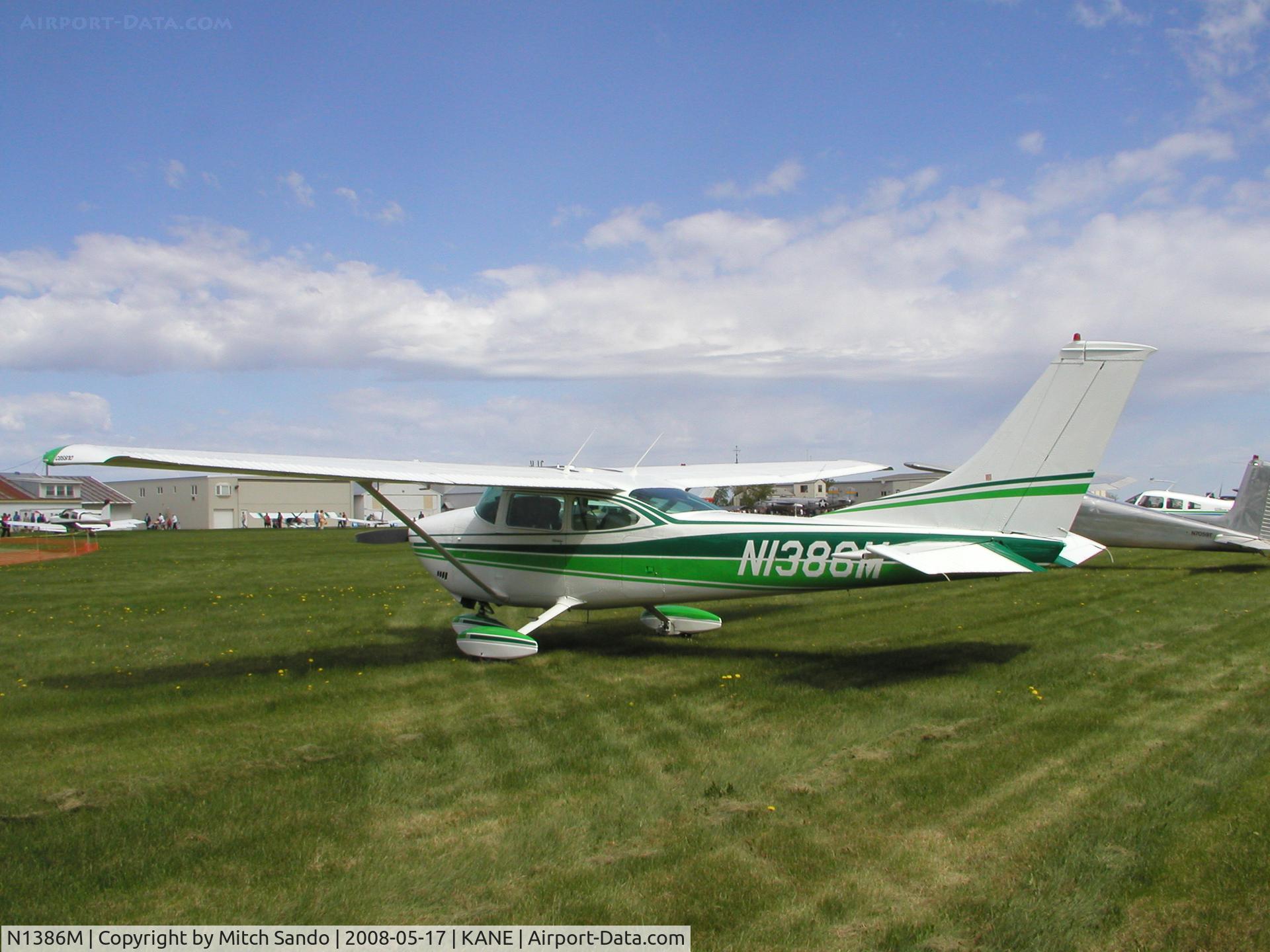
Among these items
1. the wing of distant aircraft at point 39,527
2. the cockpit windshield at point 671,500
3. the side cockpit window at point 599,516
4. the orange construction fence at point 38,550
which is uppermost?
the cockpit windshield at point 671,500

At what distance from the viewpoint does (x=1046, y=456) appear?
24.0ft

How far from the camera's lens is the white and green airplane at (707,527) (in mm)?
7105

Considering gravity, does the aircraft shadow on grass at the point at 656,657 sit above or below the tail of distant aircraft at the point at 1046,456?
below

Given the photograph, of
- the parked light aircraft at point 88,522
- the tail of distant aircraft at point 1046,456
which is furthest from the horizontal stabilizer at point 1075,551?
the parked light aircraft at point 88,522

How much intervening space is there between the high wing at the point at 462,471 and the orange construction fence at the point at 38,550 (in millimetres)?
20857

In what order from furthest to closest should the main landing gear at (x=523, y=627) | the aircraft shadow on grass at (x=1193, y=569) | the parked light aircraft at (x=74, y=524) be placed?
the parked light aircraft at (x=74, y=524) → the aircraft shadow on grass at (x=1193, y=569) → the main landing gear at (x=523, y=627)

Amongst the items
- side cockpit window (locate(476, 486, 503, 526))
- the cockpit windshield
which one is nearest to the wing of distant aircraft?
side cockpit window (locate(476, 486, 503, 526))

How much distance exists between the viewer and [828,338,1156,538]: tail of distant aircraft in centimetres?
707

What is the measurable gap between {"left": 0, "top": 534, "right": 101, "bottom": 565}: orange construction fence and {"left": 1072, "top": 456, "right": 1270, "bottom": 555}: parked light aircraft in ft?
89.1

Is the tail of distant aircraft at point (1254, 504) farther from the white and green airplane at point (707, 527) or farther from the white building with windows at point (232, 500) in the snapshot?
the white building with windows at point (232, 500)

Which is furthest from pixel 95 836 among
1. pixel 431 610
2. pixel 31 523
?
pixel 31 523

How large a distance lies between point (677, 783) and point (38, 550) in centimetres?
2807

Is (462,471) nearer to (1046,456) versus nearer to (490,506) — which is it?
(490,506)

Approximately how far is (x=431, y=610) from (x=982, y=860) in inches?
385
